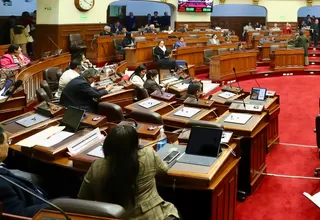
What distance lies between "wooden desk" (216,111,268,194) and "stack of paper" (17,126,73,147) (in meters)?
1.44

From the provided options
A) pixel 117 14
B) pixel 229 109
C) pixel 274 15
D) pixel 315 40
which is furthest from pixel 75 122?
pixel 274 15

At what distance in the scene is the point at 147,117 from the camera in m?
3.94

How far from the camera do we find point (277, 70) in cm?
1122

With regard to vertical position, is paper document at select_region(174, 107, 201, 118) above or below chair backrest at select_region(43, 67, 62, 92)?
below

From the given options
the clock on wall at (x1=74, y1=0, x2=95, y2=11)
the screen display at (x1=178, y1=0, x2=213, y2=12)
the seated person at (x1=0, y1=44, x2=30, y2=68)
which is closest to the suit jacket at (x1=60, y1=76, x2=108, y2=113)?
the seated person at (x1=0, y1=44, x2=30, y2=68)

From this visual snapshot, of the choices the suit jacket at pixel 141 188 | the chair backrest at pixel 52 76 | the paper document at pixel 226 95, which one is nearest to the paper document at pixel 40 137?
the suit jacket at pixel 141 188

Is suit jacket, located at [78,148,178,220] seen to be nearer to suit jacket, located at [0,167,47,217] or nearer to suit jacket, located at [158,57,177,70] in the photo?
suit jacket, located at [0,167,47,217]

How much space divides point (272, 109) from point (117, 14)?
12922 mm

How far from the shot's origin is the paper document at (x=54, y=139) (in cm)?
314

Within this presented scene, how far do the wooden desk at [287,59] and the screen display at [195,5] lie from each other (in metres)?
5.00

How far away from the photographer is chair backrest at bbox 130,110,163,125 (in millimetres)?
3877

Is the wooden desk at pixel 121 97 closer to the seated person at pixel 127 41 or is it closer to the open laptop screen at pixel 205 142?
the open laptop screen at pixel 205 142

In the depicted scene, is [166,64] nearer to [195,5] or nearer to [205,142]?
[205,142]

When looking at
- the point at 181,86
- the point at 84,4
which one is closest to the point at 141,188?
the point at 181,86
